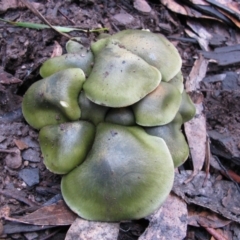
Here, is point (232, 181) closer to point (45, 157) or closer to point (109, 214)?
point (109, 214)

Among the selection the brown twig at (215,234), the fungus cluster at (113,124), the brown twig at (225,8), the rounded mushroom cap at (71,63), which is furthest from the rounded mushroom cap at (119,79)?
the brown twig at (225,8)

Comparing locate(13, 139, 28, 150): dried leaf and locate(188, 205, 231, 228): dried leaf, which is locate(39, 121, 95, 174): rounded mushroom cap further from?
locate(188, 205, 231, 228): dried leaf

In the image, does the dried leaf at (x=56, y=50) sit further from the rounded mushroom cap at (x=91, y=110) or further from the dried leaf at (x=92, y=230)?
the dried leaf at (x=92, y=230)

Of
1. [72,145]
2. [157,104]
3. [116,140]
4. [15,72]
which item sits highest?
[157,104]

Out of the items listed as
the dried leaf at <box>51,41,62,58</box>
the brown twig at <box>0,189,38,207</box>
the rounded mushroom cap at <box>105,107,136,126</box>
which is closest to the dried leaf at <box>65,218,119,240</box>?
the brown twig at <box>0,189,38,207</box>

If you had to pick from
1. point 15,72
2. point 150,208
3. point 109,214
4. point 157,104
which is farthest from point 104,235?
point 15,72

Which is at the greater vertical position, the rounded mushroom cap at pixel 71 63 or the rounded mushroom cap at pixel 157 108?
the rounded mushroom cap at pixel 157 108

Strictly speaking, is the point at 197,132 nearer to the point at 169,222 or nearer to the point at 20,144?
the point at 169,222
